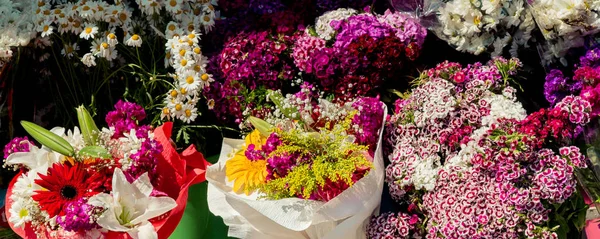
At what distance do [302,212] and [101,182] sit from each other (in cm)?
63

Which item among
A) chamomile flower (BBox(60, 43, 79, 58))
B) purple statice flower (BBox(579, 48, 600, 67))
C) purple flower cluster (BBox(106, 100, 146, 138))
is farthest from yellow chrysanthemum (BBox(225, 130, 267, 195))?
purple statice flower (BBox(579, 48, 600, 67))

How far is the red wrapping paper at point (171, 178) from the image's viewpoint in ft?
6.75

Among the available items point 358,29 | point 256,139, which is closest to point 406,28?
point 358,29

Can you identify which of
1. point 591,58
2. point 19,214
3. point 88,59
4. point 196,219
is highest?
point 591,58

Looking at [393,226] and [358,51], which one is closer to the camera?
[393,226]

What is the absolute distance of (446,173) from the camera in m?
1.92

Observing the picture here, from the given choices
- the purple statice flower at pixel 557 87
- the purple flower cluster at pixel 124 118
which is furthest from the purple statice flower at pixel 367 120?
the purple flower cluster at pixel 124 118

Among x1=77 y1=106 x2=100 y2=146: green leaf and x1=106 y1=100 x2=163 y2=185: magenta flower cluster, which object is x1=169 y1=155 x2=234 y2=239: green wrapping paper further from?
x1=77 y1=106 x2=100 y2=146: green leaf

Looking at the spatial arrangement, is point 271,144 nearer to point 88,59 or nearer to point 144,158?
point 144,158

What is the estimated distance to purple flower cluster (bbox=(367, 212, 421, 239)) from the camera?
6.40ft

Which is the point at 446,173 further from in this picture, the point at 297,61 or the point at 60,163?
the point at 60,163

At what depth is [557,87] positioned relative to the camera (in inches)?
77.9

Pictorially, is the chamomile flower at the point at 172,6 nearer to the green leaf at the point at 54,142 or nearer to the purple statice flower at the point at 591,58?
the green leaf at the point at 54,142

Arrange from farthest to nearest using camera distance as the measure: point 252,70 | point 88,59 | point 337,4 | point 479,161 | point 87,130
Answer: point 337,4, point 88,59, point 252,70, point 87,130, point 479,161
